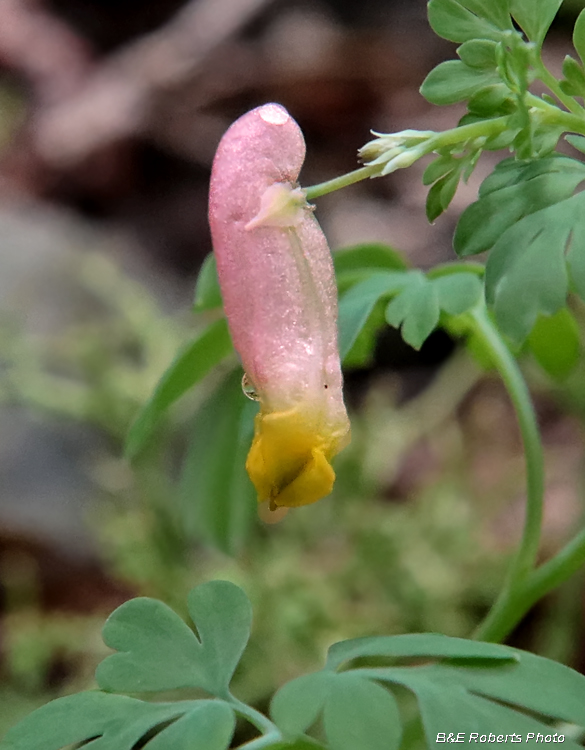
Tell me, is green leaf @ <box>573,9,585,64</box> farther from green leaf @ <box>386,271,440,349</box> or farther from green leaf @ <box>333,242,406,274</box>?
green leaf @ <box>333,242,406,274</box>

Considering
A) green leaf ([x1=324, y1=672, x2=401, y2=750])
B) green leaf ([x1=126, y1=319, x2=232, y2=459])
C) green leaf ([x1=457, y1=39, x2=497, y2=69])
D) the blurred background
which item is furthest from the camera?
the blurred background

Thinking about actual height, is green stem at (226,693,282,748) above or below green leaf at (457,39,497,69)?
below

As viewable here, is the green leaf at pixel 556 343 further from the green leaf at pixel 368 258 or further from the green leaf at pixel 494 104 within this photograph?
the green leaf at pixel 494 104

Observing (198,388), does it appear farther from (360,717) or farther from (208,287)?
(360,717)

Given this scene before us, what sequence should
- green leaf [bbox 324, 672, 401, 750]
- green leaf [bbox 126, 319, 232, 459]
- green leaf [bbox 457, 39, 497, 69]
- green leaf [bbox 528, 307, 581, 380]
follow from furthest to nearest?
green leaf [bbox 528, 307, 581, 380] < green leaf [bbox 126, 319, 232, 459] < green leaf [bbox 457, 39, 497, 69] < green leaf [bbox 324, 672, 401, 750]

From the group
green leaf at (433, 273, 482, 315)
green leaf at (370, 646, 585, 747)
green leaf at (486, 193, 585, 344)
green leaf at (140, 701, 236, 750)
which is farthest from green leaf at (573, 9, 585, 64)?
green leaf at (140, 701, 236, 750)

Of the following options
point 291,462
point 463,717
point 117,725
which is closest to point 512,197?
point 291,462

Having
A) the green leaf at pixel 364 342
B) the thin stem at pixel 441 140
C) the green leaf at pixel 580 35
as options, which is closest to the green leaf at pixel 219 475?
the green leaf at pixel 364 342
